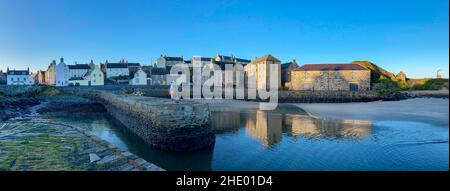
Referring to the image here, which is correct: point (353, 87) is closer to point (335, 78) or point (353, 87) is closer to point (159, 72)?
point (335, 78)

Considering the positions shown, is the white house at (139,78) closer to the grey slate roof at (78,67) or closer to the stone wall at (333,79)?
the grey slate roof at (78,67)

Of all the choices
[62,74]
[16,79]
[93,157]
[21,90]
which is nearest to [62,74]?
[62,74]

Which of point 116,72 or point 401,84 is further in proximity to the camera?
point 116,72

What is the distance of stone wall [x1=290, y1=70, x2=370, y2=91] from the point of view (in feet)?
173

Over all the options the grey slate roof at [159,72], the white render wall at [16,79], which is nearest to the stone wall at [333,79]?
the grey slate roof at [159,72]

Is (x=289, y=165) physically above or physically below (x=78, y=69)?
below

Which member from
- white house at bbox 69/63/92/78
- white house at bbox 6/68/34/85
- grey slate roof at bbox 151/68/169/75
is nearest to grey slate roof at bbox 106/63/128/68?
white house at bbox 69/63/92/78

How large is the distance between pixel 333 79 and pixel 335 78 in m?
0.40

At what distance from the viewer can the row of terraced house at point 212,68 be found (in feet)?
176

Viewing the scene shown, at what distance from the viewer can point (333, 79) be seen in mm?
53969
